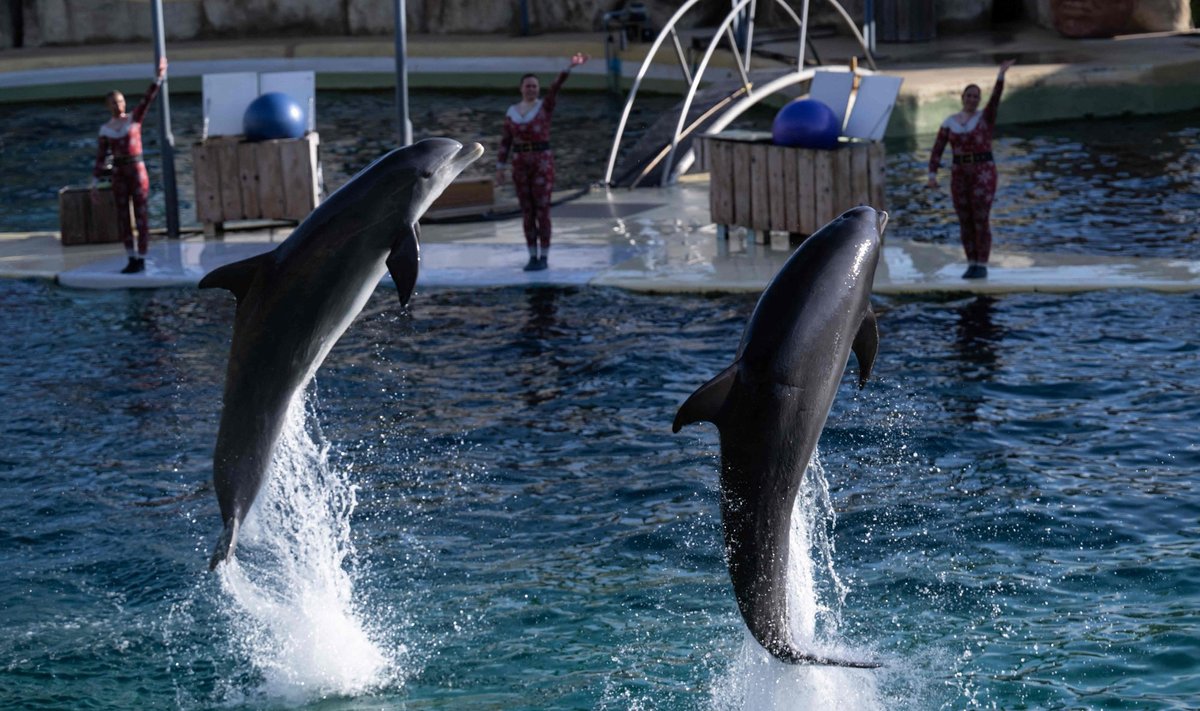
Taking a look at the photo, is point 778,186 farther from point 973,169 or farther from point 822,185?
point 973,169

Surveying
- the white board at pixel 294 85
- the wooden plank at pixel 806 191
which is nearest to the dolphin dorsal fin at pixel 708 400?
the wooden plank at pixel 806 191

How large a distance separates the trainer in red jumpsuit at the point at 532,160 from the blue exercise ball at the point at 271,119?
9.06ft

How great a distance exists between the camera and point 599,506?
351 inches

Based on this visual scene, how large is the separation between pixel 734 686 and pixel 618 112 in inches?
736

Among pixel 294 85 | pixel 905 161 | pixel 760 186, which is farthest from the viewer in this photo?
pixel 905 161

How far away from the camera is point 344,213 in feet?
21.0

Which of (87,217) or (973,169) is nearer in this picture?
(973,169)

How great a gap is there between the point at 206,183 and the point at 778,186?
5.27m

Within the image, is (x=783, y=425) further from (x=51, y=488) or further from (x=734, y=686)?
(x=51, y=488)

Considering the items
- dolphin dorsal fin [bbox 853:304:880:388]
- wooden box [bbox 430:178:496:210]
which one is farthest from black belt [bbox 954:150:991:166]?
dolphin dorsal fin [bbox 853:304:880:388]

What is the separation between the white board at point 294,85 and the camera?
16.1m

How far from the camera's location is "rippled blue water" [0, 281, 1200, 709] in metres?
7.07

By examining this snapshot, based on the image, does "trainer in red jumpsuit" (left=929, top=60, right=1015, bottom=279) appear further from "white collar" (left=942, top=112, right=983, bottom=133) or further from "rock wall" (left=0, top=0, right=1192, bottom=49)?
"rock wall" (left=0, top=0, right=1192, bottom=49)

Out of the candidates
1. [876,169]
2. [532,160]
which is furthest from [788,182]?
[532,160]
